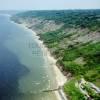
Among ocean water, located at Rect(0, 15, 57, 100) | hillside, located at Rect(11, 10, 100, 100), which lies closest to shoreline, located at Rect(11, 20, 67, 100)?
ocean water, located at Rect(0, 15, 57, 100)

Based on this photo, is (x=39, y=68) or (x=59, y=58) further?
(x=59, y=58)

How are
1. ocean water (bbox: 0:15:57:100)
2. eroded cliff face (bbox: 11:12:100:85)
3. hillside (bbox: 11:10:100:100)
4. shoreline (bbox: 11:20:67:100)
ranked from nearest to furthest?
1. shoreline (bbox: 11:20:67:100)
2. ocean water (bbox: 0:15:57:100)
3. hillside (bbox: 11:10:100:100)
4. eroded cliff face (bbox: 11:12:100:85)

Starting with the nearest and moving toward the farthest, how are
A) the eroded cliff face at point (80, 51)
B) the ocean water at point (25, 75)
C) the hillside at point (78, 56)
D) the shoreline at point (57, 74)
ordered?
1. the shoreline at point (57, 74)
2. the ocean water at point (25, 75)
3. the hillside at point (78, 56)
4. the eroded cliff face at point (80, 51)

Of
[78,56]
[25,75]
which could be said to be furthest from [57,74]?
[78,56]

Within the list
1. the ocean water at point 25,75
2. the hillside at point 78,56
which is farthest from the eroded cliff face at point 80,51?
the ocean water at point 25,75

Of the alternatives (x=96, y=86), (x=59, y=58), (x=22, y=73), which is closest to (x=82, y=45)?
(x=59, y=58)

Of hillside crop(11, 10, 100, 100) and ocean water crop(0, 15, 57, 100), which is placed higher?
hillside crop(11, 10, 100, 100)

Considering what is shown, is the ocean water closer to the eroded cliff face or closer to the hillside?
the hillside

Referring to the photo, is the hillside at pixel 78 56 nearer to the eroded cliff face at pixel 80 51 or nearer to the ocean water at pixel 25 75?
the eroded cliff face at pixel 80 51

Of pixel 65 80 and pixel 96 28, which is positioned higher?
pixel 96 28

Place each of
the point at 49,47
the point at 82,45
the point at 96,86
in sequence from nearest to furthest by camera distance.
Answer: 1. the point at 96,86
2. the point at 82,45
3. the point at 49,47

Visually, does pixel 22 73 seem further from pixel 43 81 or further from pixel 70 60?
pixel 70 60
